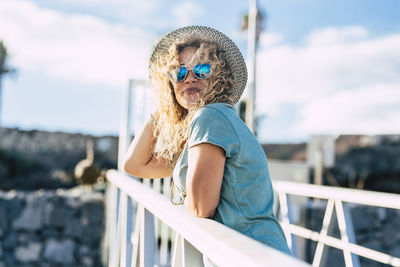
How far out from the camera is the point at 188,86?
139 cm

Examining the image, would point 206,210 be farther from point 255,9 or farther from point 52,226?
point 255,9

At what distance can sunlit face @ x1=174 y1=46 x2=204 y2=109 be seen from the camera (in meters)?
1.36

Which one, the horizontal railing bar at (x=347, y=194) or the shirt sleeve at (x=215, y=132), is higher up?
the shirt sleeve at (x=215, y=132)

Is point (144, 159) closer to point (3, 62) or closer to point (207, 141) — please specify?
point (207, 141)

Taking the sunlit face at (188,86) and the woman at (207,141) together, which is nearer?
the woman at (207,141)

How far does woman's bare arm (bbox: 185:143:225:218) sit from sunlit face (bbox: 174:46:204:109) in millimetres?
330

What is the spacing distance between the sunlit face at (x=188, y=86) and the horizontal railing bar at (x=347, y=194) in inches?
30.5

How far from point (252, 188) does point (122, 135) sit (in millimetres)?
1989

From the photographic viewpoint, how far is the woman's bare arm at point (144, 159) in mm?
1727

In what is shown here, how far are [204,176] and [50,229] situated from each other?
3.72m

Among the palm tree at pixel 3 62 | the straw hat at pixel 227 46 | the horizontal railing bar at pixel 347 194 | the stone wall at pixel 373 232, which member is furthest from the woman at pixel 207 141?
the palm tree at pixel 3 62

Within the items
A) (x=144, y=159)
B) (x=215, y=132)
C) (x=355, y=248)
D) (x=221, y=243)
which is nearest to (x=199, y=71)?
(x=215, y=132)

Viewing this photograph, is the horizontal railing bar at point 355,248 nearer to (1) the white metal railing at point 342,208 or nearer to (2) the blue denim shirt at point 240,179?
(1) the white metal railing at point 342,208

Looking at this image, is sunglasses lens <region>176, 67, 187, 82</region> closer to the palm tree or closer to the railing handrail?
the railing handrail
